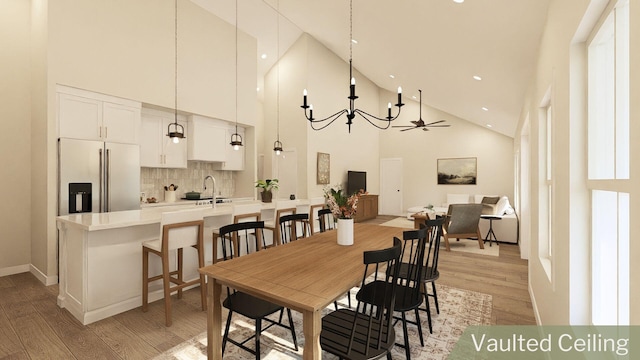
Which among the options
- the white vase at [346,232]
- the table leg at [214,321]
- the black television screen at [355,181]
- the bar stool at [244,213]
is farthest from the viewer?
the black television screen at [355,181]

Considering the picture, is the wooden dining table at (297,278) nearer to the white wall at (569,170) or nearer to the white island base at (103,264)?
the white wall at (569,170)

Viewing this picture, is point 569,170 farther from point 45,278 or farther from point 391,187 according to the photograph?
point 391,187

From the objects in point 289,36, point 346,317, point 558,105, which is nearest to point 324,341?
point 346,317

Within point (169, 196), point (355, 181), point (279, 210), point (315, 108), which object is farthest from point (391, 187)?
point (169, 196)

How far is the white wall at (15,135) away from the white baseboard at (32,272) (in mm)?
11

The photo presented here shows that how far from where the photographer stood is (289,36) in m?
7.47

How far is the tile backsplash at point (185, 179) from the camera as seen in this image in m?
5.29

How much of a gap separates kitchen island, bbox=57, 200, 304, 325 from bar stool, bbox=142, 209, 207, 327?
160 millimetres

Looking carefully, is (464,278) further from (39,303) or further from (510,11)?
(39,303)

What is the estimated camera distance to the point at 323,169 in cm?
798

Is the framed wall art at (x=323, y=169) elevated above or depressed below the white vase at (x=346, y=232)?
above

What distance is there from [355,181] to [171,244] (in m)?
6.95

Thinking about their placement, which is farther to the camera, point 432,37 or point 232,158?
point 232,158

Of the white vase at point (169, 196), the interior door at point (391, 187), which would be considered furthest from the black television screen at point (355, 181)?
the white vase at point (169, 196)
